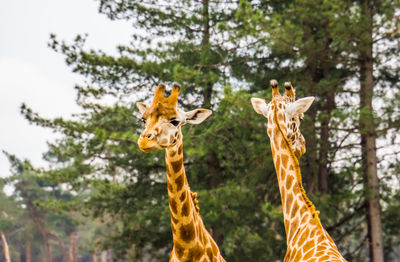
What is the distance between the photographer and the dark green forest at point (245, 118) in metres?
10.5

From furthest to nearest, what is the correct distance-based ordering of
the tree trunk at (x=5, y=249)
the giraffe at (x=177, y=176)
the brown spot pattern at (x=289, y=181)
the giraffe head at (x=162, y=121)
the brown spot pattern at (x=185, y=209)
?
the tree trunk at (x=5, y=249) < the brown spot pattern at (x=289, y=181) < the brown spot pattern at (x=185, y=209) < the giraffe at (x=177, y=176) < the giraffe head at (x=162, y=121)

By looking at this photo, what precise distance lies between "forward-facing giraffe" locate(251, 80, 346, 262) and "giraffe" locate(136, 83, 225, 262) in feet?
2.39

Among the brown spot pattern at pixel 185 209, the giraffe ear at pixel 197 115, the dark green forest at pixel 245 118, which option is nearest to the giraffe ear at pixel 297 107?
the giraffe ear at pixel 197 115

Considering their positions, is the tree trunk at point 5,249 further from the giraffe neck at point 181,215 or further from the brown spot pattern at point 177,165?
the brown spot pattern at point 177,165

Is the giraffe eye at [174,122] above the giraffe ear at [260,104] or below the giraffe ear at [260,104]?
below

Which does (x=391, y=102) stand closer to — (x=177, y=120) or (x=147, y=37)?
(x=147, y=37)

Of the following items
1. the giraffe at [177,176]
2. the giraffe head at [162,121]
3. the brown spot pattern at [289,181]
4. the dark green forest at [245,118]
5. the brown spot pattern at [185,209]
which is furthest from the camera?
the dark green forest at [245,118]

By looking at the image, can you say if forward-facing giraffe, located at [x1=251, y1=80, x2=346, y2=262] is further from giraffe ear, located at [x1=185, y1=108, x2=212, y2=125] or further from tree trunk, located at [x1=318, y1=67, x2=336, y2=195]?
tree trunk, located at [x1=318, y1=67, x2=336, y2=195]

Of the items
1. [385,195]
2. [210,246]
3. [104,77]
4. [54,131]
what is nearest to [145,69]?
[104,77]

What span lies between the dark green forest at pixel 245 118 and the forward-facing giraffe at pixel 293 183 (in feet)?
16.1

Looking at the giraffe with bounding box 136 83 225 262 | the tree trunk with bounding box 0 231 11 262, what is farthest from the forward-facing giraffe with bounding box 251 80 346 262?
the tree trunk with bounding box 0 231 11 262

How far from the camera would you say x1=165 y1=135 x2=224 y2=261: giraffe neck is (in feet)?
12.5

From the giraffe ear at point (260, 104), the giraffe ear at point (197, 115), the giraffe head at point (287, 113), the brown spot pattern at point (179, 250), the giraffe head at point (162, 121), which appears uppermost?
the giraffe ear at point (260, 104)

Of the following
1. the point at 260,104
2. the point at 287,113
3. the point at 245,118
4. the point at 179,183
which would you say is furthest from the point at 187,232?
the point at 245,118
